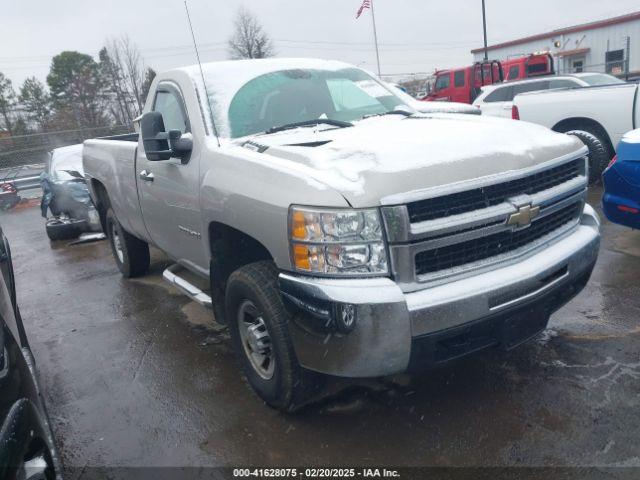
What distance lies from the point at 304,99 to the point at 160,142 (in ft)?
3.51

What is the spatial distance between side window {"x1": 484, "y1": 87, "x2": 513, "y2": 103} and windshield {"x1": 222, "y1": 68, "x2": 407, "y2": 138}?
9820mm

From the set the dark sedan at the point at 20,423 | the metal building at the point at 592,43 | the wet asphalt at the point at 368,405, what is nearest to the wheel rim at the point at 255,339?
the wet asphalt at the point at 368,405

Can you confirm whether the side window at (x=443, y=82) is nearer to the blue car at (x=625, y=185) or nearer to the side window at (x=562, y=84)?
the side window at (x=562, y=84)

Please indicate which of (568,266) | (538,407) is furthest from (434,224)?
(538,407)

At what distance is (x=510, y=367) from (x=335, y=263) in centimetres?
159

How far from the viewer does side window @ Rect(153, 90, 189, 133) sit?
3.92 metres

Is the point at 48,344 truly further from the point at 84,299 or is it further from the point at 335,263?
the point at 335,263

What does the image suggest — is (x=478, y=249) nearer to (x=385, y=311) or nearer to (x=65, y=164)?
(x=385, y=311)

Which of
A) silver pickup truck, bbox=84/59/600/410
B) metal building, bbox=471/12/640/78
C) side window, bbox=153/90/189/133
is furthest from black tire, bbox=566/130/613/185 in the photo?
metal building, bbox=471/12/640/78

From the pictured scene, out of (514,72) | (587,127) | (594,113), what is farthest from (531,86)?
(514,72)

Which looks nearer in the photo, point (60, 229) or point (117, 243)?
point (117, 243)

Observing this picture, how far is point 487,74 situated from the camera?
64.2 ft

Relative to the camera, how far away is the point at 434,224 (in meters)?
A: 2.43

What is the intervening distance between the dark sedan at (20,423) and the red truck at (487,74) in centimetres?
1876
